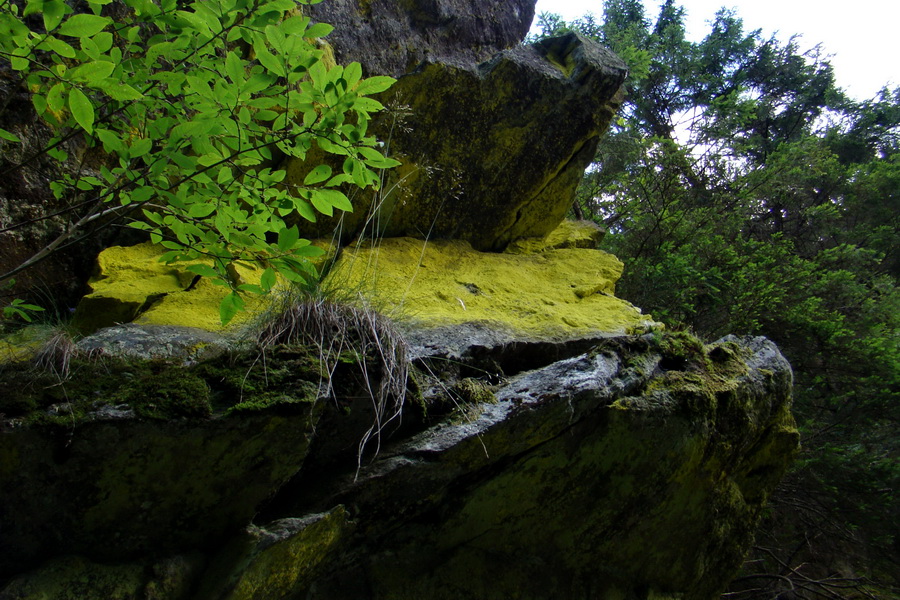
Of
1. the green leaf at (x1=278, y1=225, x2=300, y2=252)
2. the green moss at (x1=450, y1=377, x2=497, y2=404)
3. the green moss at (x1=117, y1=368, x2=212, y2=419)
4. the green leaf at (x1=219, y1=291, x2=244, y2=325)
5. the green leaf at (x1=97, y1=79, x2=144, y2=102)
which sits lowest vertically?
the green moss at (x1=117, y1=368, x2=212, y2=419)

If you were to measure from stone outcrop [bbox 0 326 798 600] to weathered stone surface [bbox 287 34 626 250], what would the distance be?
182cm

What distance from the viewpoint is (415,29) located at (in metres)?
5.61

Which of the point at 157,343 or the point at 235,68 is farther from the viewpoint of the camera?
the point at 157,343

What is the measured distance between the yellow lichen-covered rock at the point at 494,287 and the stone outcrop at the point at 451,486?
436 millimetres

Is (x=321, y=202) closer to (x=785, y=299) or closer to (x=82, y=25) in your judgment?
(x=82, y=25)

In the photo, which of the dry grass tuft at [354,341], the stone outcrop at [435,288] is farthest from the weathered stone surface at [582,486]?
the stone outcrop at [435,288]

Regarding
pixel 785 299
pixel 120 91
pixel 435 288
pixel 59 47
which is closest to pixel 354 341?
pixel 435 288

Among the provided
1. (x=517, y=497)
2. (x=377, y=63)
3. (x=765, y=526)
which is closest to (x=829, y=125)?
(x=765, y=526)

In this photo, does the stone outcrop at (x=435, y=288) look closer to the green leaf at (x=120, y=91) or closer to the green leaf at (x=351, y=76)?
the green leaf at (x=351, y=76)

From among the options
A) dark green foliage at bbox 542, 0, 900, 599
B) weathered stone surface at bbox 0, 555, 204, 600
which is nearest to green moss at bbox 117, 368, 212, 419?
weathered stone surface at bbox 0, 555, 204, 600

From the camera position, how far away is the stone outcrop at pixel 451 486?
2.21 meters

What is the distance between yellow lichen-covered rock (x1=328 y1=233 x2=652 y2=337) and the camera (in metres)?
3.75

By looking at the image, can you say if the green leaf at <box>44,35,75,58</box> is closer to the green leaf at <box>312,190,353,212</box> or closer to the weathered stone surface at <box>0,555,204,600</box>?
the green leaf at <box>312,190,353,212</box>

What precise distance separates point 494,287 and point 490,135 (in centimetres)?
141
